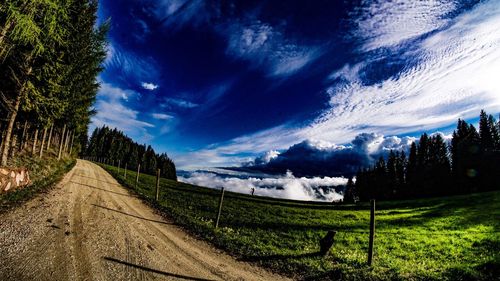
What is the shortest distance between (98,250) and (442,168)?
88.2 meters

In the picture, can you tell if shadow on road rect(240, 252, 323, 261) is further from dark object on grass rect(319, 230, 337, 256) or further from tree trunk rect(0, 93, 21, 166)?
tree trunk rect(0, 93, 21, 166)

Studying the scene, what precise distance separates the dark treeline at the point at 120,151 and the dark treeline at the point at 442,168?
330ft

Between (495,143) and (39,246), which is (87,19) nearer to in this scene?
(39,246)

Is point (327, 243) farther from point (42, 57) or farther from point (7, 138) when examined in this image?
point (42, 57)

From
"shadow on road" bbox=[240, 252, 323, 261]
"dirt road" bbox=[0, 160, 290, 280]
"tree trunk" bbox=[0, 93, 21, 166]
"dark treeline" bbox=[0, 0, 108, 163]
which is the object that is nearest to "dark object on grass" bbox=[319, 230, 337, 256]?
"shadow on road" bbox=[240, 252, 323, 261]

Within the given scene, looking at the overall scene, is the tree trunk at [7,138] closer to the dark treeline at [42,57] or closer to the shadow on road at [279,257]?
the dark treeline at [42,57]

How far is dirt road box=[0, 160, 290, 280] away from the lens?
23.5 ft

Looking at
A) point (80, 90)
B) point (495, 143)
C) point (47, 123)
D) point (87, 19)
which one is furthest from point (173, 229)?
point (495, 143)

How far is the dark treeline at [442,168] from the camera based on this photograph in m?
67.2

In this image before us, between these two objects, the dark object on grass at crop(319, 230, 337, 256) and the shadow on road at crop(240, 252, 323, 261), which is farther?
the dark object on grass at crop(319, 230, 337, 256)

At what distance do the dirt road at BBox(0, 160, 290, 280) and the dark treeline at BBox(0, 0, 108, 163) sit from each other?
23.4 feet

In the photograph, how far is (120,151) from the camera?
13100 centimetres

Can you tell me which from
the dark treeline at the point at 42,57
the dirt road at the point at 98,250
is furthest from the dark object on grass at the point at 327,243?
the dark treeline at the point at 42,57

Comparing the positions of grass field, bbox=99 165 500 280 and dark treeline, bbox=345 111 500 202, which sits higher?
dark treeline, bbox=345 111 500 202
